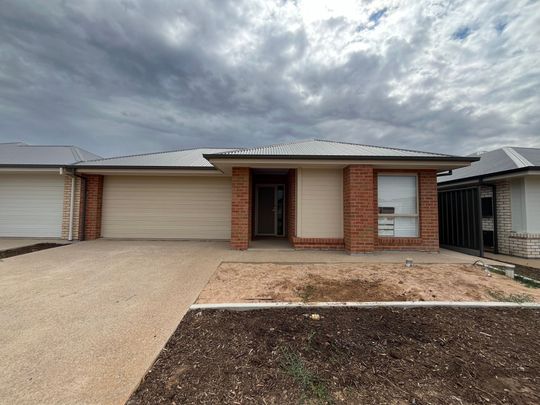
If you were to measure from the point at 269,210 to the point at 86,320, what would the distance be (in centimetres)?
851

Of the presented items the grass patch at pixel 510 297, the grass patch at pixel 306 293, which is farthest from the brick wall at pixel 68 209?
the grass patch at pixel 510 297

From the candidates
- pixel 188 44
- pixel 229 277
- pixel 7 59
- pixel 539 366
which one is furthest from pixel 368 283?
pixel 7 59

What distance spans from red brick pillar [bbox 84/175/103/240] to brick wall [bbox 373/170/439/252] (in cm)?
1067

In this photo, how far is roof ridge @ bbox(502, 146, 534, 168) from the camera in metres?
7.84

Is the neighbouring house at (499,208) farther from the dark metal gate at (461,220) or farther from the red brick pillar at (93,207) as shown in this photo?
the red brick pillar at (93,207)

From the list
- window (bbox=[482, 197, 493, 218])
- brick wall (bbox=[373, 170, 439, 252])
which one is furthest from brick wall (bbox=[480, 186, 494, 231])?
brick wall (bbox=[373, 170, 439, 252])

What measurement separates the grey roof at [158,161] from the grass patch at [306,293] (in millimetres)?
6281

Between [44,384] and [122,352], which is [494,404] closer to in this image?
[122,352]

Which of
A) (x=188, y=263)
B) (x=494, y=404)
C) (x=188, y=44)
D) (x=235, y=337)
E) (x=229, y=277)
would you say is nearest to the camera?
(x=494, y=404)

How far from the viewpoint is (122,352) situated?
2.43m

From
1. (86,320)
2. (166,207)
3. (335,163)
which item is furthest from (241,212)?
(86,320)

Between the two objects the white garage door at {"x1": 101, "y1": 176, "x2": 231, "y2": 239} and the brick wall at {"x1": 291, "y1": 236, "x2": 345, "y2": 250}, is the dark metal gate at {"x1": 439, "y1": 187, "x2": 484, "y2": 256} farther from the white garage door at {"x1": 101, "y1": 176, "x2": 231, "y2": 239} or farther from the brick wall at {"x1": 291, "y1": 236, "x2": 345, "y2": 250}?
the white garage door at {"x1": 101, "y1": 176, "x2": 231, "y2": 239}

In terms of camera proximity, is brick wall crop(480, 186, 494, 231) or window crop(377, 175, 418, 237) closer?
window crop(377, 175, 418, 237)

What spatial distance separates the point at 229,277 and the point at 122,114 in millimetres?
15257
